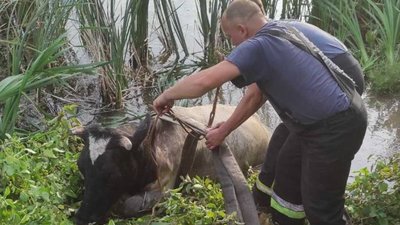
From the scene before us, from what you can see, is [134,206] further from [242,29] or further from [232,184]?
Answer: [242,29]

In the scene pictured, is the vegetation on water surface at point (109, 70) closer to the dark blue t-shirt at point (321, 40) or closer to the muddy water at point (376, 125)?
the muddy water at point (376, 125)

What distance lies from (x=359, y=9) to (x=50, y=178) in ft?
19.3

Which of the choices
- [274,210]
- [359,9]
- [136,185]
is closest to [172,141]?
[136,185]

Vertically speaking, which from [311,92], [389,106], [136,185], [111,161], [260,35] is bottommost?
[389,106]

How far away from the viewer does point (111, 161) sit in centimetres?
418

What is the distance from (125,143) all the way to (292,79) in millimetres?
1227

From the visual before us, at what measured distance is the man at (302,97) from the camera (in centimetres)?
355

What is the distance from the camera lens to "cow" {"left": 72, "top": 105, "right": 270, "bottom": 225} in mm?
4129

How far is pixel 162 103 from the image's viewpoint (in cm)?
378

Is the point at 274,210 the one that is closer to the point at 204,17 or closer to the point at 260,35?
the point at 260,35

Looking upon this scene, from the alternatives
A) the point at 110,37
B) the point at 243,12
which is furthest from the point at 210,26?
the point at 243,12

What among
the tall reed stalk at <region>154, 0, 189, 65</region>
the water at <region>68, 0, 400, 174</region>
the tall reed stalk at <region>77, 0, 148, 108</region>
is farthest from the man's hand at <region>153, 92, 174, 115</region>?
the tall reed stalk at <region>154, 0, 189, 65</region>

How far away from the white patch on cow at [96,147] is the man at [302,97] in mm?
570

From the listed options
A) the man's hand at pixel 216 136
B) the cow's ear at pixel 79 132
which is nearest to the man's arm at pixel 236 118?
the man's hand at pixel 216 136
